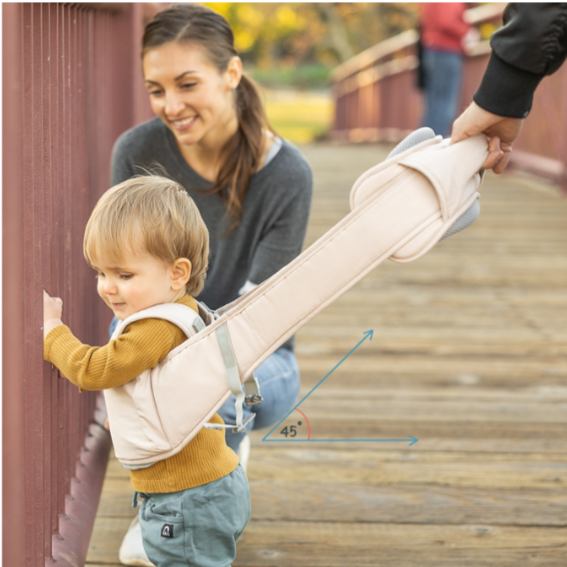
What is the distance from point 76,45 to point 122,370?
87 centimetres

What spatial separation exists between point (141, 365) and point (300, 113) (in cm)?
2541

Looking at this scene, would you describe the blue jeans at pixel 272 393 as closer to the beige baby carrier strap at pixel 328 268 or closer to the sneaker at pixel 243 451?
the sneaker at pixel 243 451

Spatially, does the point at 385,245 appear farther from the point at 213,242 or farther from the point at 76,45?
the point at 76,45

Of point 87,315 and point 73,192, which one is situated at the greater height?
point 73,192

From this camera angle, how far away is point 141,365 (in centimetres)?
136

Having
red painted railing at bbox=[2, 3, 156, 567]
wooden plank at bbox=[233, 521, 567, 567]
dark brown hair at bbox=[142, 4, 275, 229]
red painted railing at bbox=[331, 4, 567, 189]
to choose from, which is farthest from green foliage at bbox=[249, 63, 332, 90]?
wooden plank at bbox=[233, 521, 567, 567]

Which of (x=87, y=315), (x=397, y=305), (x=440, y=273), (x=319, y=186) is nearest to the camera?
(x=87, y=315)

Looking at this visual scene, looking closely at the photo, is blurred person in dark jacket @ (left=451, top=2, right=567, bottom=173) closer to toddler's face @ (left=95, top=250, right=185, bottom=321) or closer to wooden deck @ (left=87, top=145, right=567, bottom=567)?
toddler's face @ (left=95, top=250, right=185, bottom=321)

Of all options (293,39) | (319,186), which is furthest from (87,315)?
(293,39)

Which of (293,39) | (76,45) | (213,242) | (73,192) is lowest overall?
(293,39)

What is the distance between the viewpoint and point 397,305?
380cm

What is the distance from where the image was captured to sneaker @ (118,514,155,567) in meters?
1.77

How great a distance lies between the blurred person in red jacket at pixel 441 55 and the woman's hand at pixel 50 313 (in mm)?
5601

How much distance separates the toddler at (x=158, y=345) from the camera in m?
1.35
